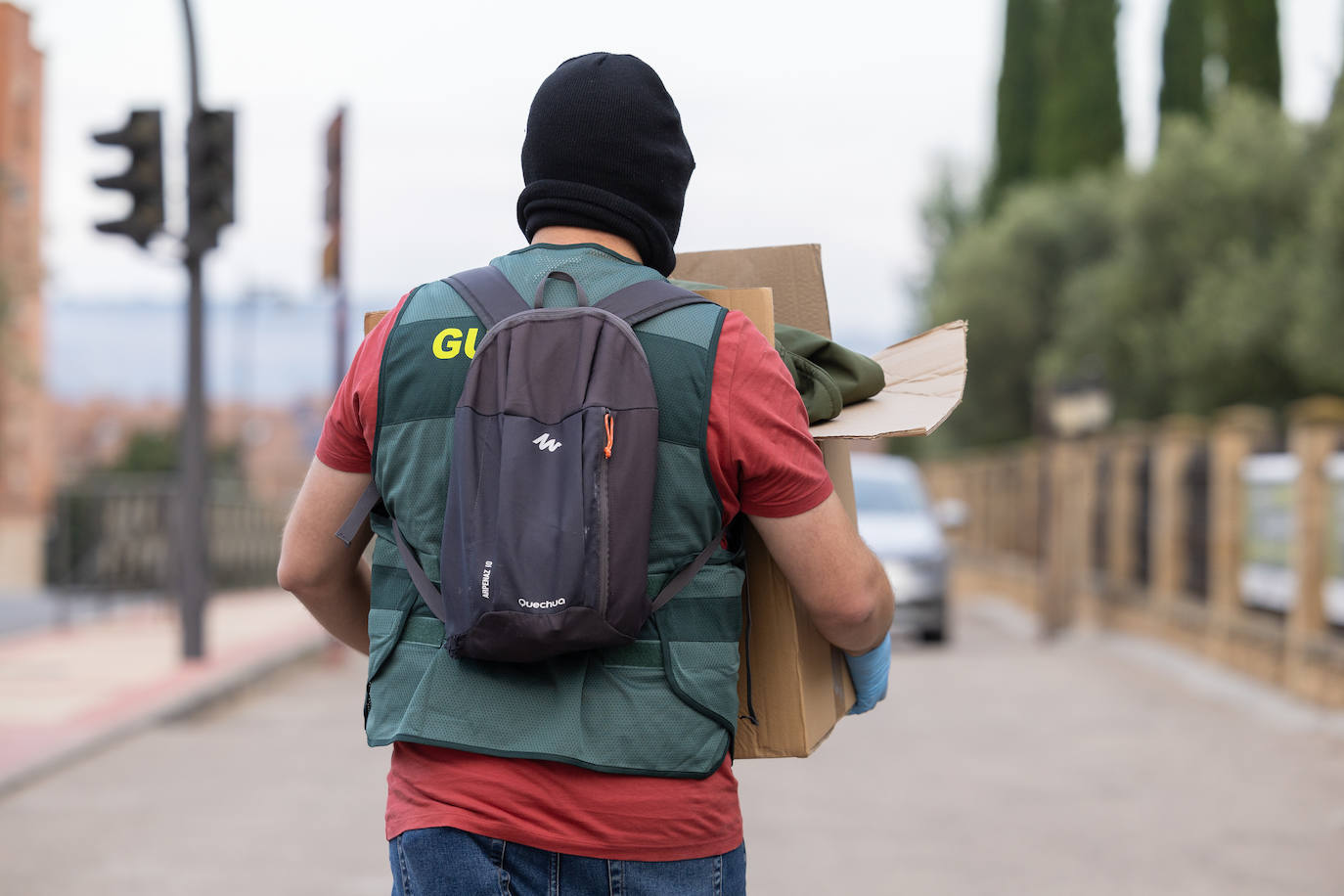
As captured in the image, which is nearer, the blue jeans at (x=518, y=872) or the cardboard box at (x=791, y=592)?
the blue jeans at (x=518, y=872)

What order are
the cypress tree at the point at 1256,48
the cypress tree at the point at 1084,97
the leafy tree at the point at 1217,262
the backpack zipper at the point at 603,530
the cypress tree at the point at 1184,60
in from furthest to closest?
the cypress tree at the point at 1084,97 < the cypress tree at the point at 1184,60 < the cypress tree at the point at 1256,48 < the leafy tree at the point at 1217,262 < the backpack zipper at the point at 603,530

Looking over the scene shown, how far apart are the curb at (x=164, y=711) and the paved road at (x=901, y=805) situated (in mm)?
105

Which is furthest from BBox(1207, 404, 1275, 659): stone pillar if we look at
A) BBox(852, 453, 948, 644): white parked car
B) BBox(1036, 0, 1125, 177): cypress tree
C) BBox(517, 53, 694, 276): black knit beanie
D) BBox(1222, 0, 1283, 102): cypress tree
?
BBox(1036, 0, 1125, 177): cypress tree

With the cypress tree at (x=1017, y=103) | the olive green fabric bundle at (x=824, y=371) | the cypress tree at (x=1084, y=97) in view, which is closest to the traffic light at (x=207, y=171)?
the olive green fabric bundle at (x=824, y=371)

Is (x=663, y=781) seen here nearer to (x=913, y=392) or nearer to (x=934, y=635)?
(x=913, y=392)

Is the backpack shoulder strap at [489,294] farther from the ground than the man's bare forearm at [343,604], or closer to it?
farther from the ground

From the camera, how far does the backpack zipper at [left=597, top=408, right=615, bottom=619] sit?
196 centimetres

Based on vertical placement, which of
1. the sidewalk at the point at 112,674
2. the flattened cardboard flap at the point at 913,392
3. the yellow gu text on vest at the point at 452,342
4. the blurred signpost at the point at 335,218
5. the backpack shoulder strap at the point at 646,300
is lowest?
the sidewalk at the point at 112,674

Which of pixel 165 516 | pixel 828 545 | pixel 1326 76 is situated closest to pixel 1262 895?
pixel 828 545

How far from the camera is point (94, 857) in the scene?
21.4 ft

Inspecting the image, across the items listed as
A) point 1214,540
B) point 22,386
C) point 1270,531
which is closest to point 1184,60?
point 22,386

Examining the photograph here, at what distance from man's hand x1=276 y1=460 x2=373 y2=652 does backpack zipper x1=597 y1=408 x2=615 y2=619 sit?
40 centimetres

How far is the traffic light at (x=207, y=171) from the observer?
13117 mm

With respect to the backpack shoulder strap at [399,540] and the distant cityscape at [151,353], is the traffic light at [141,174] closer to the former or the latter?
the backpack shoulder strap at [399,540]
